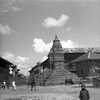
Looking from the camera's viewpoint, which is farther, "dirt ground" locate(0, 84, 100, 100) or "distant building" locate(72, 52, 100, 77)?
"distant building" locate(72, 52, 100, 77)

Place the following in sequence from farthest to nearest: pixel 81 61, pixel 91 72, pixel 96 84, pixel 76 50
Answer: pixel 76 50 → pixel 81 61 → pixel 91 72 → pixel 96 84

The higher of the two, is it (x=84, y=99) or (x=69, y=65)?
(x=69, y=65)

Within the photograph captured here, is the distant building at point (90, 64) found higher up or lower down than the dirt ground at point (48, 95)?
higher up

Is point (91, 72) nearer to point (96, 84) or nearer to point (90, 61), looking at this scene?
point (90, 61)

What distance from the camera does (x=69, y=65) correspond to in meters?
68.0

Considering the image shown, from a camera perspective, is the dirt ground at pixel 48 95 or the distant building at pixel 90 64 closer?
the dirt ground at pixel 48 95

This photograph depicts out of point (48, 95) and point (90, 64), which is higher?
point (90, 64)

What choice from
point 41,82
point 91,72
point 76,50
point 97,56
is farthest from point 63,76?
point 76,50

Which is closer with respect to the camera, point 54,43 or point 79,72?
point 79,72

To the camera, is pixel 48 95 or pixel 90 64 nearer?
pixel 48 95

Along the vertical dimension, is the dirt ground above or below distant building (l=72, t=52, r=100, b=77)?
below

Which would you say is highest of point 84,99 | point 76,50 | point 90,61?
point 76,50

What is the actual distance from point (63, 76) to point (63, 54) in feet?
68.2

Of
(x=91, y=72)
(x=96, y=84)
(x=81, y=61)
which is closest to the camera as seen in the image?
(x=96, y=84)
